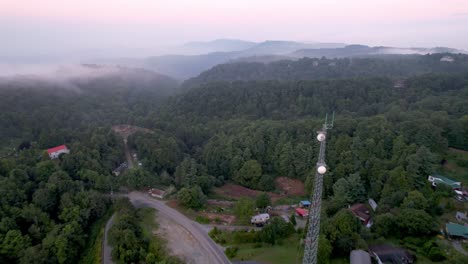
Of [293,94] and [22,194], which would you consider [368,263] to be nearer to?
[22,194]

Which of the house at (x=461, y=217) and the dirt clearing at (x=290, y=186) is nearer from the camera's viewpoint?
the house at (x=461, y=217)

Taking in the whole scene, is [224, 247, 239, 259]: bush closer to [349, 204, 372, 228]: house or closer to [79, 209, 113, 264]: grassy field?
[79, 209, 113, 264]: grassy field

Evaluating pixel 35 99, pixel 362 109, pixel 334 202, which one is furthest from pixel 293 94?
pixel 35 99

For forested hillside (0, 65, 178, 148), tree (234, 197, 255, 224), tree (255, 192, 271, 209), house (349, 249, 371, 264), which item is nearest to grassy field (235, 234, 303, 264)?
house (349, 249, 371, 264)

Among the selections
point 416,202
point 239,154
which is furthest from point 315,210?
point 239,154

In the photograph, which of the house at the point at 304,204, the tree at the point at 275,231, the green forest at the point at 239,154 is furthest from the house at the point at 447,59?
the tree at the point at 275,231

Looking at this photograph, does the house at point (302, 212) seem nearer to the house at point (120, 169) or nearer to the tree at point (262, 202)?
the tree at point (262, 202)

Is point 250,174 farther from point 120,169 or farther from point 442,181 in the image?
point 442,181
